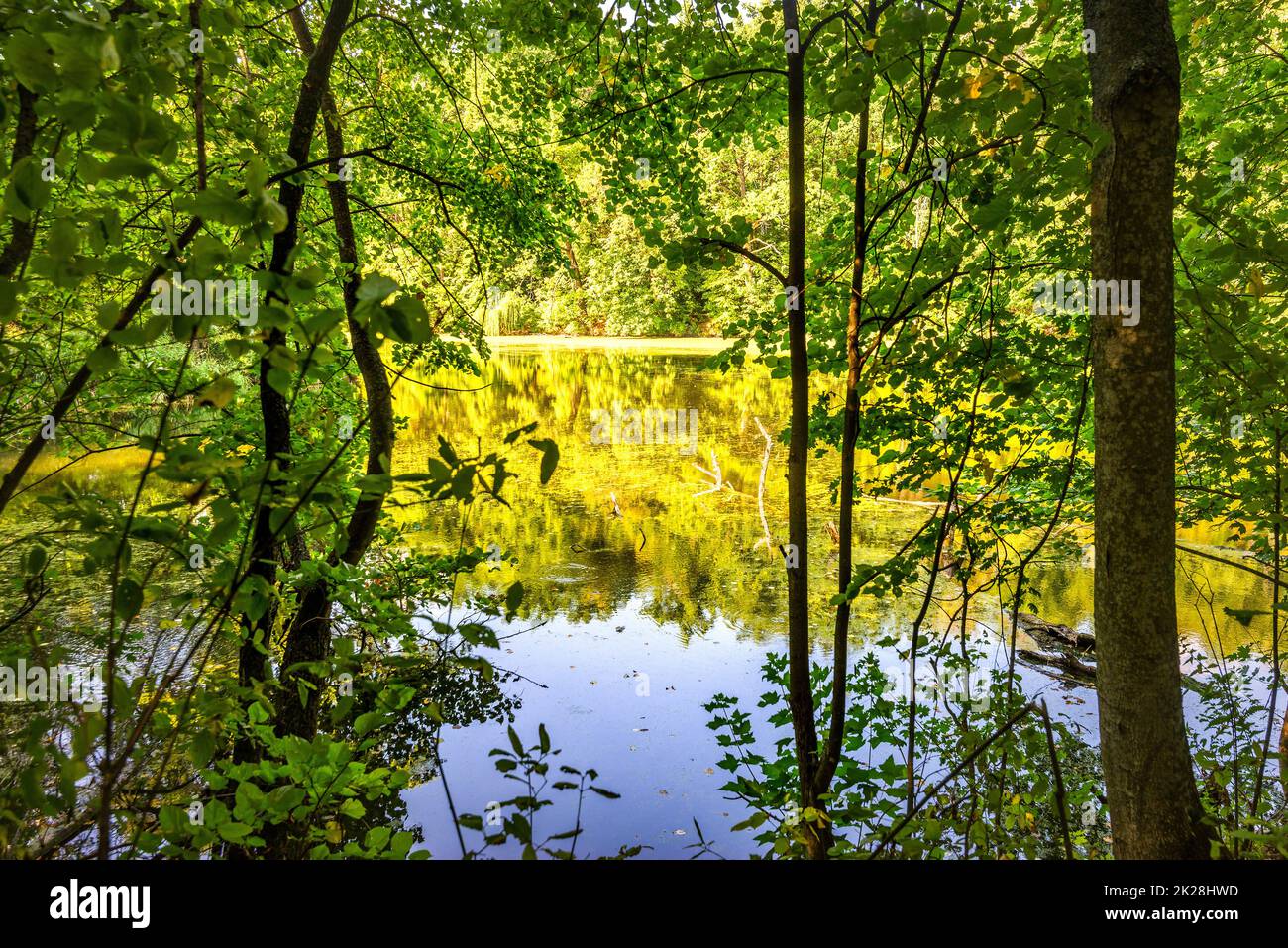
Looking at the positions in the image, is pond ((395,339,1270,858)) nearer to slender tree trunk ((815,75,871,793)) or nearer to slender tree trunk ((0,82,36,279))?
slender tree trunk ((815,75,871,793))

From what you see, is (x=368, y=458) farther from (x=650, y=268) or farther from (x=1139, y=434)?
(x=1139, y=434)

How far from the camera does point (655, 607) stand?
838 centimetres

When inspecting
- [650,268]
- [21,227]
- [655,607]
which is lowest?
[655,607]

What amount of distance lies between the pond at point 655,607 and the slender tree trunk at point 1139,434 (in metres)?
1.34

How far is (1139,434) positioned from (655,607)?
7.25 meters

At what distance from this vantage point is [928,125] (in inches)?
71.1

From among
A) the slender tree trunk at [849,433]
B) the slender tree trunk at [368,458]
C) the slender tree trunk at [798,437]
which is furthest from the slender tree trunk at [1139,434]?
the slender tree trunk at [368,458]

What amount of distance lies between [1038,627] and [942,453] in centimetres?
502

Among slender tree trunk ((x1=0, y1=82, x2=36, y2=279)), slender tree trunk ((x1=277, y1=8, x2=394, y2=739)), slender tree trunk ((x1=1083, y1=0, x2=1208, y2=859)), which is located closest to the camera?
slender tree trunk ((x1=1083, y1=0, x2=1208, y2=859))

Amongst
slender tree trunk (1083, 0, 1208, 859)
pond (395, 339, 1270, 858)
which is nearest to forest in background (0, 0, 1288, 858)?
slender tree trunk (1083, 0, 1208, 859)

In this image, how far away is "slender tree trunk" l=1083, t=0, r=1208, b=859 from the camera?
4.60 ft

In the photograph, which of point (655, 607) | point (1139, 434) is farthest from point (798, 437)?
point (655, 607)

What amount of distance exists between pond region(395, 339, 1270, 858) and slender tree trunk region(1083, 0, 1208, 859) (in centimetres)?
134
